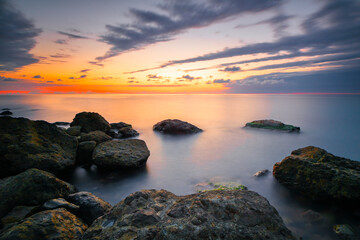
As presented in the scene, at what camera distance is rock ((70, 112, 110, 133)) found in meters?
13.7

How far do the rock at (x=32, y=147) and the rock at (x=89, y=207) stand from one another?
2.93 meters

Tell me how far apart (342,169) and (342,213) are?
1378 mm

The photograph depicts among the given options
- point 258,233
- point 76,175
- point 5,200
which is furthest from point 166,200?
point 76,175

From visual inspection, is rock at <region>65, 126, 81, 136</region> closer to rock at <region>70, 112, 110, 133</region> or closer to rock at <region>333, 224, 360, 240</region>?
rock at <region>70, 112, 110, 133</region>

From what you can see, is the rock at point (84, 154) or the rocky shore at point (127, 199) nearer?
the rocky shore at point (127, 199)

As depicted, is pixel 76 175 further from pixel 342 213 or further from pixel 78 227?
pixel 342 213

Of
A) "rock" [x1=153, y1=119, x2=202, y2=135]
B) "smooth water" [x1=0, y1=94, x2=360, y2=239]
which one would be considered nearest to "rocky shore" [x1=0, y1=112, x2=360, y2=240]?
"smooth water" [x1=0, y1=94, x2=360, y2=239]

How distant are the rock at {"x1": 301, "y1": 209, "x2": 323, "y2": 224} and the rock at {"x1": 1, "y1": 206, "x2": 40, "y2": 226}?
676cm

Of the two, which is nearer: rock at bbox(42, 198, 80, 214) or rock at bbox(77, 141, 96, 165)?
rock at bbox(42, 198, 80, 214)

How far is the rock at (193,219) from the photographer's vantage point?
98.7 inches

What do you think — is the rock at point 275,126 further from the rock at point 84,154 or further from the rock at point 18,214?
the rock at point 18,214

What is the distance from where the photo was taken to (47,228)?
315 cm

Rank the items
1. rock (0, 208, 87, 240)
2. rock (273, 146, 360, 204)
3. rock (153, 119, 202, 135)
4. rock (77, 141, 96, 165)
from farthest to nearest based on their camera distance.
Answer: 1. rock (153, 119, 202, 135)
2. rock (77, 141, 96, 165)
3. rock (273, 146, 360, 204)
4. rock (0, 208, 87, 240)

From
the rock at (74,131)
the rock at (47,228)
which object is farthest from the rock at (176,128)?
the rock at (47,228)
